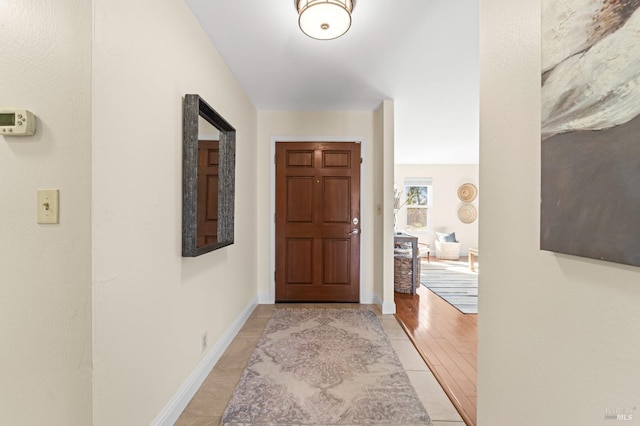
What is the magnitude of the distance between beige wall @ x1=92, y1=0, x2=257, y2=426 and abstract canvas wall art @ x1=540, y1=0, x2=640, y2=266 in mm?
1546

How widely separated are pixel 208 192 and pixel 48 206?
945 mm

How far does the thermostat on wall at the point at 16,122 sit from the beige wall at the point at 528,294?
175 cm

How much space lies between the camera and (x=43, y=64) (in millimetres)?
946

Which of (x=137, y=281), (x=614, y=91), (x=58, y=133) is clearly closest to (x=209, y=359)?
(x=137, y=281)

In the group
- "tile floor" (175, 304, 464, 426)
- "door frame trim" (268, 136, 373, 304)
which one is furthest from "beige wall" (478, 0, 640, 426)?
"door frame trim" (268, 136, 373, 304)

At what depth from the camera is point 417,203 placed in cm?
725

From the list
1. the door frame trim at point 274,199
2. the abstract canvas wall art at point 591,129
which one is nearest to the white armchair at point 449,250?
the door frame trim at point 274,199

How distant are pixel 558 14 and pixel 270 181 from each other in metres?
2.96

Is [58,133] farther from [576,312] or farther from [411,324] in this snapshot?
[411,324]

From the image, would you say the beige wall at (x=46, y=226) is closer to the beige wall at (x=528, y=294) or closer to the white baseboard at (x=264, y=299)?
the beige wall at (x=528, y=294)

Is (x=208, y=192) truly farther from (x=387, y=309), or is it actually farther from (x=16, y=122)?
(x=387, y=309)

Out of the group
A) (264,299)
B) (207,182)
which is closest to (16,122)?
(207,182)

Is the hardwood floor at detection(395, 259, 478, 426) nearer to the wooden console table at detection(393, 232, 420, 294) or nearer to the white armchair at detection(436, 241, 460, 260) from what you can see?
the wooden console table at detection(393, 232, 420, 294)

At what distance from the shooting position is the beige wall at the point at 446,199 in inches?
281
